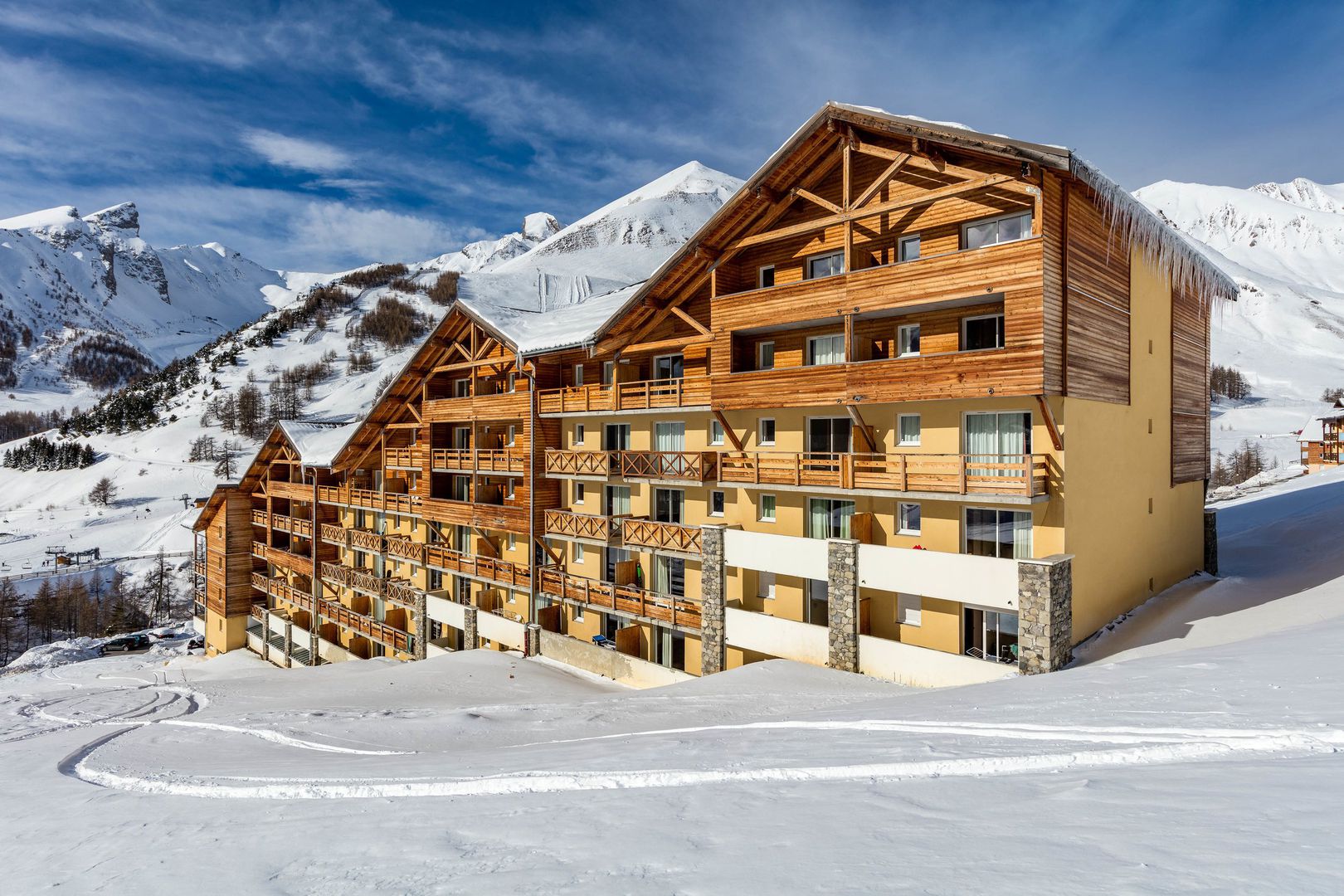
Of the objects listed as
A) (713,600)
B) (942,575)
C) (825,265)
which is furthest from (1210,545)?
(713,600)

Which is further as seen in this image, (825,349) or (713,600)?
(713,600)

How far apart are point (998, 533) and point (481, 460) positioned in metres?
19.9

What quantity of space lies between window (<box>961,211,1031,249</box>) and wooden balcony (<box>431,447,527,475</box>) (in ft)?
56.7

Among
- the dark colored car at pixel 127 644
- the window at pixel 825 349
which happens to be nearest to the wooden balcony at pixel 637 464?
the window at pixel 825 349

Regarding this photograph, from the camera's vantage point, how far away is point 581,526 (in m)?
24.8

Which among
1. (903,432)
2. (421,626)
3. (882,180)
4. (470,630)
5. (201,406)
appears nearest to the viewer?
(882,180)

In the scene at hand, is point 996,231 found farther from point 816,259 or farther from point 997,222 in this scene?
point 816,259

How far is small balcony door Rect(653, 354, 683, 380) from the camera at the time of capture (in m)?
24.5

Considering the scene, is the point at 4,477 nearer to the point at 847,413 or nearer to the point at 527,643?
the point at 527,643

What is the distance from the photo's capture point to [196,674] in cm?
3750

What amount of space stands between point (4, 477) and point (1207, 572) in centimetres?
18395

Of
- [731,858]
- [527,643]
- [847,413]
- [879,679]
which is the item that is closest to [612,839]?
[731,858]

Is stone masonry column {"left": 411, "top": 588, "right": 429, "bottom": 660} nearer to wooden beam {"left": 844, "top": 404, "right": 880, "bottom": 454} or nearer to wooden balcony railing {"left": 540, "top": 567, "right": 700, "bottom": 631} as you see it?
wooden balcony railing {"left": 540, "top": 567, "right": 700, "bottom": 631}

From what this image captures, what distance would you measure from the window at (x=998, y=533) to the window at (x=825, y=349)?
19.0ft
